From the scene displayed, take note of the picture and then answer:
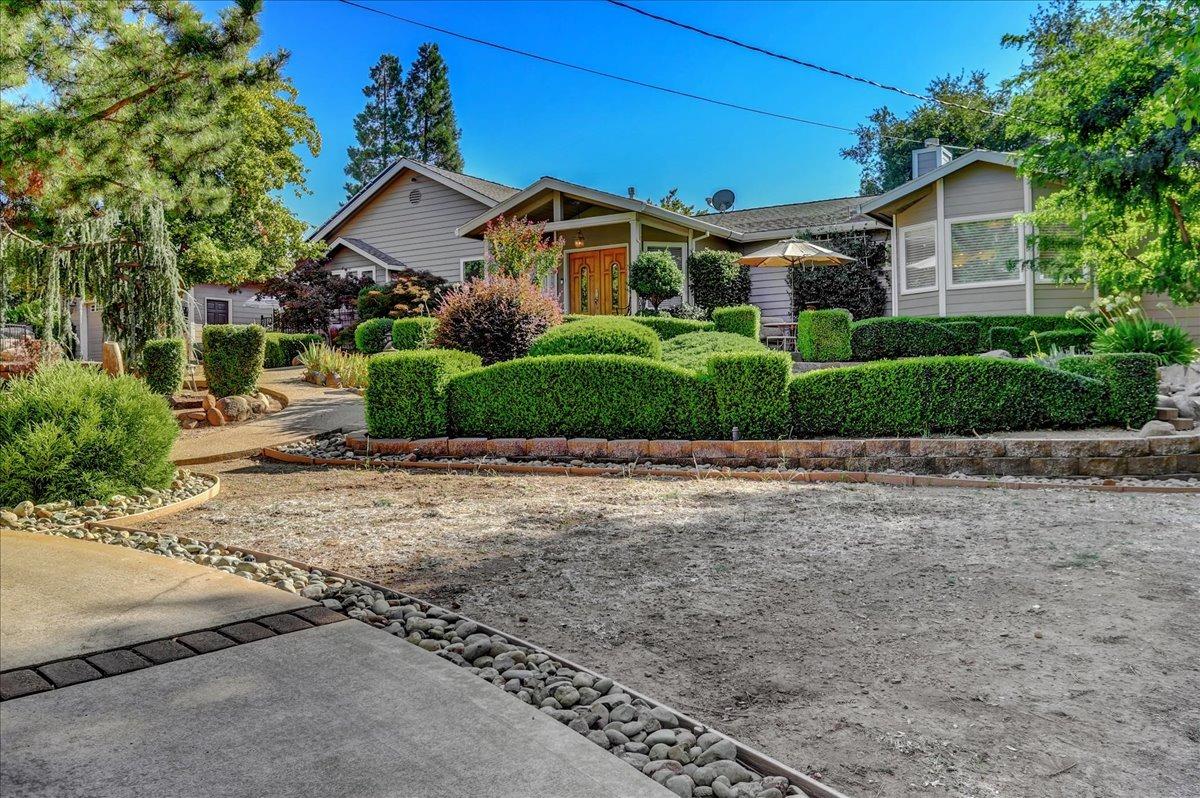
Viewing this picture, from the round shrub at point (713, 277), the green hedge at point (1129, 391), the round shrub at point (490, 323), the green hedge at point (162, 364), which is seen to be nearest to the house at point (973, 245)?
the round shrub at point (713, 277)

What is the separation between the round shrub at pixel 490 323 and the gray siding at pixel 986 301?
9648 mm

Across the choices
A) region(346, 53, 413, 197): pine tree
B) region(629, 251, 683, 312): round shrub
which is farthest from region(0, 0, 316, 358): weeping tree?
region(346, 53, 413, 197): pine tree

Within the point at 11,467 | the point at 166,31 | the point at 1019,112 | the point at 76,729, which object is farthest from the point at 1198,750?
the point at 1019,112

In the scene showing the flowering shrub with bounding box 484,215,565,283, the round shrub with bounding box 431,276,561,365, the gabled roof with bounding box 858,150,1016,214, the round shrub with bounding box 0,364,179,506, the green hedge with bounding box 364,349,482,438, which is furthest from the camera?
the gabled roof with bounding box 858,150,1016,214

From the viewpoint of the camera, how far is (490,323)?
32.3ft

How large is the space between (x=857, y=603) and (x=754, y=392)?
3.87 metres

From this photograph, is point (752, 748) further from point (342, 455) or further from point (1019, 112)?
point (1019, 112)

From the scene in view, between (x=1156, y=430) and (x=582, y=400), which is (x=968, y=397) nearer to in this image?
(x=1156, y=430)

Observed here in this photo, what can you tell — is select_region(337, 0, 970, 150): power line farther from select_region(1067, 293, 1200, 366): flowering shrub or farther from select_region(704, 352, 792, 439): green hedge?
select_region(1067, 293, 1200, 366): flowering shrub

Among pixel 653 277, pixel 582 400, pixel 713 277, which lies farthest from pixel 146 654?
pixel 713 277

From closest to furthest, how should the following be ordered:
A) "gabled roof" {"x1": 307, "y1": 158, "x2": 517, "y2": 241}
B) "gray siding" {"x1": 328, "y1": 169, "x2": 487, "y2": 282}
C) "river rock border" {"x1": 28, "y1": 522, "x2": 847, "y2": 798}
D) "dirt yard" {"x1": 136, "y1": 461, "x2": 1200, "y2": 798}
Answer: "river rock border" {"x1": 28, "y1": 522, "x2": 847, "y2": 798} → "dirt yard" {"x1": 136, "y1": 461, "x2": 1200, "y2": 798} → "gabled roof" {"x1": 307, "y1": 158, "x2": 517, "y2": 241} → "gray siding" {"x1": 328, "y1": 169, "x2": 487, "y2": 282}

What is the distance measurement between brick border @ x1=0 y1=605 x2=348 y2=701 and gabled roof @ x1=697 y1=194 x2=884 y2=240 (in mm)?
17409

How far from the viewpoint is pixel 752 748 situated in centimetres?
221

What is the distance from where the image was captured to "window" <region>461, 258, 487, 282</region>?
62.2 feet
